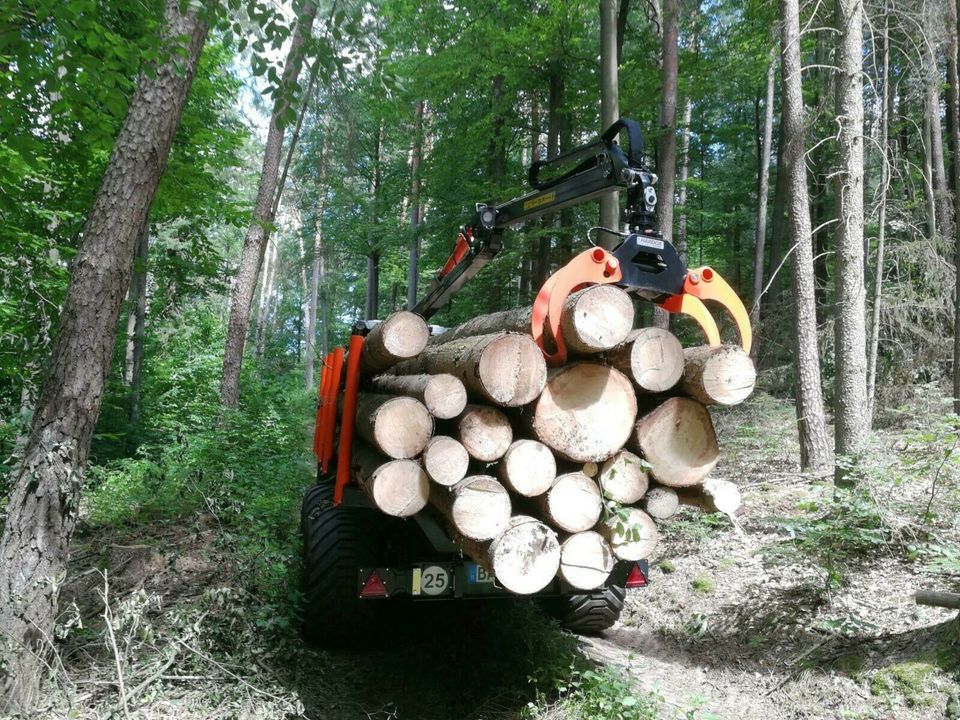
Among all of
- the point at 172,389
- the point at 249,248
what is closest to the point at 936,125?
the point at 249,248

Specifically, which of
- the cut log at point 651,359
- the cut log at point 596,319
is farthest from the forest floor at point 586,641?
the cut log at point 596,319

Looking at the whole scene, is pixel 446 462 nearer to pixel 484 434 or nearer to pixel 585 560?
pixel 484 434

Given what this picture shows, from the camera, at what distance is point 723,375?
11.1 ft

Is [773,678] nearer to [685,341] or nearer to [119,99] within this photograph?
[119,99]

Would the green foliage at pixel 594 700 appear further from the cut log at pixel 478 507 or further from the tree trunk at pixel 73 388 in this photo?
the tree trunk at pixel 73 388

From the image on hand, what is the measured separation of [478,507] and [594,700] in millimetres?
1644

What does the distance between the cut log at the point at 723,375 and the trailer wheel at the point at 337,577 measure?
8.12 ft

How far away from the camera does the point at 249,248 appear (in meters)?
12.2

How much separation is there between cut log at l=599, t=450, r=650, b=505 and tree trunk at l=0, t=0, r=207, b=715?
2.90 m

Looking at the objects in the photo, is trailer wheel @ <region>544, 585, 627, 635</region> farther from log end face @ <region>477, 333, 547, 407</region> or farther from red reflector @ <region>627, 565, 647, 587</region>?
log end face @ <region>477, 333, 547, 407</region>

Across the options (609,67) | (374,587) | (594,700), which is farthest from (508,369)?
(609,67)

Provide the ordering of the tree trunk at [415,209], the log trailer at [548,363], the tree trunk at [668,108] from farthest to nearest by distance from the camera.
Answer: the tree trunk at [415,209], the tree trunk at [668,108], the log trailer at [548,363]

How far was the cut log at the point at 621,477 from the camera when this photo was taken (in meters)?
3.50

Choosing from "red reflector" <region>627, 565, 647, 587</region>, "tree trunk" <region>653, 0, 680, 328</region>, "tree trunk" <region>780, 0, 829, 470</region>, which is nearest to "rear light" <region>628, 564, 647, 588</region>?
"red reflector" <region>627, 565, 647, 587</region>
